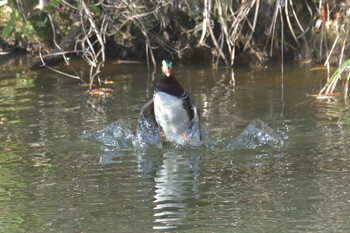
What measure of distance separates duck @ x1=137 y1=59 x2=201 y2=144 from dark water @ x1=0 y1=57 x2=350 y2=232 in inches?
7.9

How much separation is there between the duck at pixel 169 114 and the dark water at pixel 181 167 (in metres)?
0.20

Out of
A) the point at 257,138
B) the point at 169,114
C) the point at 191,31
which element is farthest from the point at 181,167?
the point at 191,31

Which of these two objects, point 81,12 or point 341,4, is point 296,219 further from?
point 341,4

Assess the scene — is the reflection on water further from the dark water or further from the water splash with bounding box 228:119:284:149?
the water splash with bounding box 228:119:284:149

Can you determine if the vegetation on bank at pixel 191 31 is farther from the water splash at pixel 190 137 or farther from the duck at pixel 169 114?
the water splash at pixel 190 137

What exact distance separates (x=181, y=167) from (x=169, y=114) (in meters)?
1.38

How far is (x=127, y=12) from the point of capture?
35.1ft

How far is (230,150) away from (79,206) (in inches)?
76.7

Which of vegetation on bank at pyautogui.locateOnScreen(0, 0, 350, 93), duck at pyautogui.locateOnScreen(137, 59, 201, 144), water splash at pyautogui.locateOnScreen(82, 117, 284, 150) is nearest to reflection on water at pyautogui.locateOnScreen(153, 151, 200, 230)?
water splash at pyautogui.locateOnScreen(82, 117, 284, 150)

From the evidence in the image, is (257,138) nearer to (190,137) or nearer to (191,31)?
(190,137)

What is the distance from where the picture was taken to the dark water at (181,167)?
5062 mm

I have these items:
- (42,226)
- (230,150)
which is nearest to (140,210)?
(42,226)

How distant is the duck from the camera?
7660 millimetres

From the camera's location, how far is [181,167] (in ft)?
21.2
